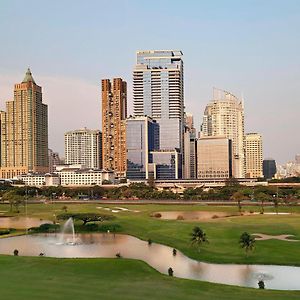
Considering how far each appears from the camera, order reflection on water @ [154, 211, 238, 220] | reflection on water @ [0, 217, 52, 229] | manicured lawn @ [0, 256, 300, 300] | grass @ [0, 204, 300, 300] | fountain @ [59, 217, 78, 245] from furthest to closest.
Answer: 1. reflection on water @ [154, 211, 238, 220]
2. reflection on water @ [0, 217, 52, 229]
3. fountain @ [59, 217, 78, 245]
4. grass @ [0, 204, 300, 300]
5. manicured lawn @ [0, 256, 300, 300]

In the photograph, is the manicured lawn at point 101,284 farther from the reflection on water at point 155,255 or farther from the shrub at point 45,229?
the shrub at point 45,229

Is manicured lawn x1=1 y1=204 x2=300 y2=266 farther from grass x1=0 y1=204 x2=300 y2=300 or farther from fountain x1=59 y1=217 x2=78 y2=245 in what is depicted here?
fountain x1=59 y1=217 x2=78 y2=245

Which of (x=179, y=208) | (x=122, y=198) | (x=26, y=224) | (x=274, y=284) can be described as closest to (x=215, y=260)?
(x=274, y=284)

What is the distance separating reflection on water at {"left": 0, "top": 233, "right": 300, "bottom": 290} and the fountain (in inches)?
32.8

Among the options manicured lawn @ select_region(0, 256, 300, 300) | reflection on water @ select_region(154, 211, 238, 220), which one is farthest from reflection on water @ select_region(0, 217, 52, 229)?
manicured lawn @ select_region(0, 256, 300, 300)

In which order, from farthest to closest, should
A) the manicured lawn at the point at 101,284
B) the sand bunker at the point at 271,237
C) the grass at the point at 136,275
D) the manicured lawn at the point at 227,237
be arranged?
the sand bunker at the point at 271,237
the manicured lawn at the point at 227,237
the grass at the point at 136,275
the manicured lawn at the point at 101,284

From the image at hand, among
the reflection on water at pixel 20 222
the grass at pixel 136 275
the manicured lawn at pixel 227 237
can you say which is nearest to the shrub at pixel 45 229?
the reflection on water at pixel 20 222

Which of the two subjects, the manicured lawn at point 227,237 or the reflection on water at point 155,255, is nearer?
the reflection on water at point 155,255

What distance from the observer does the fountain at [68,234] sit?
65113 mm

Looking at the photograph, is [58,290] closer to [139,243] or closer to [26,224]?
[139,243]

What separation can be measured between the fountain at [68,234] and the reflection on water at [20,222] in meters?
7.32

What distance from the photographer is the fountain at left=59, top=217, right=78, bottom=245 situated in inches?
2563

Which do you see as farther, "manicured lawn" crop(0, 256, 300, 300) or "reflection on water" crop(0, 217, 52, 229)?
"reflection on water" crop(0, 217, 52, 229)

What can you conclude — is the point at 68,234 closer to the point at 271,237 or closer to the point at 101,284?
the point at 271,237
